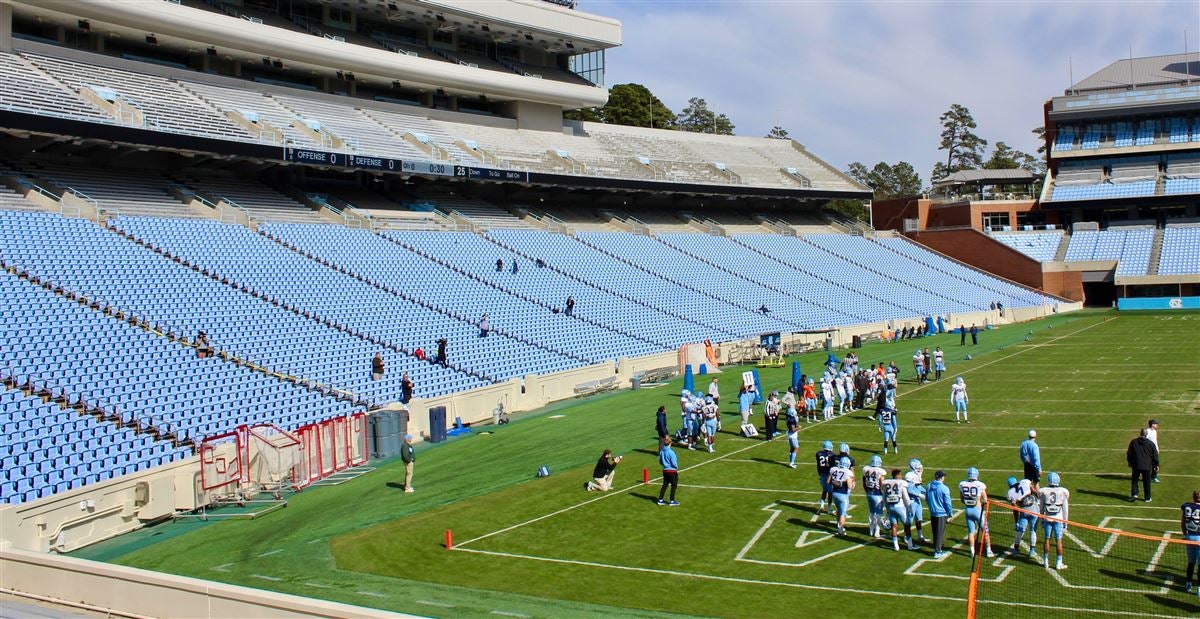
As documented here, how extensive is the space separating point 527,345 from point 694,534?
19.0 m

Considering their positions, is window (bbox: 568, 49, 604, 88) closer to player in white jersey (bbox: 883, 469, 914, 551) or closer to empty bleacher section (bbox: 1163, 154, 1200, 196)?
empty bleacher section (bbox: 1163, 154, 1200, 196)

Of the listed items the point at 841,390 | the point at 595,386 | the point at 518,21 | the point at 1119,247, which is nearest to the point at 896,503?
the point at 841,390

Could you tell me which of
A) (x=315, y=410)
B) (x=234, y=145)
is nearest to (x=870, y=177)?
(x=234, y=145)

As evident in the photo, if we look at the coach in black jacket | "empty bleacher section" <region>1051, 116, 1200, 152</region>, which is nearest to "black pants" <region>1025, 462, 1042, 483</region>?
the coach in black jacket

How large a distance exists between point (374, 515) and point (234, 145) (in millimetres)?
24581

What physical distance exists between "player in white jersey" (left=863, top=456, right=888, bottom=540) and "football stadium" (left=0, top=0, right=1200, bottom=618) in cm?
4

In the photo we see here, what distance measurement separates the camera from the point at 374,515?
1823 cm

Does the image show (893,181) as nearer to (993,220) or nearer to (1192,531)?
(993,220)

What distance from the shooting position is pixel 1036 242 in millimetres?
69688

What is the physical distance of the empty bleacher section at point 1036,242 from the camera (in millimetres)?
68375

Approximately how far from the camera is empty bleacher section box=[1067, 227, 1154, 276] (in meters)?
64.0

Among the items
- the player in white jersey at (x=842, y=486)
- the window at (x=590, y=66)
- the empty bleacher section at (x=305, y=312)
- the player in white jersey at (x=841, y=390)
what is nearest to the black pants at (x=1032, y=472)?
the player in white jersey at (x=842, y=486)

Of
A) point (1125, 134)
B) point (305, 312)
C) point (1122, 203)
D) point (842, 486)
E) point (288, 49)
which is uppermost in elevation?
point (288, 49)

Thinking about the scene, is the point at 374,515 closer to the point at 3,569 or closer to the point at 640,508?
the point at 640,508
